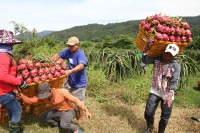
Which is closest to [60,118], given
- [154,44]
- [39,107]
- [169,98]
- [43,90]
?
[43,90]

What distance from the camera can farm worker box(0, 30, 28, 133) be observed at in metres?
3.74

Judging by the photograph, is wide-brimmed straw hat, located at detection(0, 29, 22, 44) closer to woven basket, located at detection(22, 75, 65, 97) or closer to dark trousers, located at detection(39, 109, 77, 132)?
woven basket, located at detection(22, 75, 65, 97)

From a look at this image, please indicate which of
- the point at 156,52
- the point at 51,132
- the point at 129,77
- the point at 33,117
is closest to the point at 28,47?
the point at 129,77

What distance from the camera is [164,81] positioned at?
4.47m

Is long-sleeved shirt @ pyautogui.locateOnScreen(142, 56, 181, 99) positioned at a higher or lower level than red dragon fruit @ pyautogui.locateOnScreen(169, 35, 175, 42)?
lower

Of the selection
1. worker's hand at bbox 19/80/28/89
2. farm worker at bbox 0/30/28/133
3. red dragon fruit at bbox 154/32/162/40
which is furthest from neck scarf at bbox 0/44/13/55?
red dragon fruit at bbox 154/32/162/40

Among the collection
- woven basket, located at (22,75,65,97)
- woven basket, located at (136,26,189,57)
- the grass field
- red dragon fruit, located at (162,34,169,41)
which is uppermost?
red dragon fruit, located at (162,34,169,41)

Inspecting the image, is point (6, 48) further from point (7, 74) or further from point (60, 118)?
point (60, 118)

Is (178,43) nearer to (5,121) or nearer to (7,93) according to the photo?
(7,93)

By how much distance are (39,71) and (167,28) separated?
7.69ft

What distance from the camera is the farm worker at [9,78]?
3.74 meters

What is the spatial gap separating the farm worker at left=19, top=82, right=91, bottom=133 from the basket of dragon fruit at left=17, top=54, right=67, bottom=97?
20cm

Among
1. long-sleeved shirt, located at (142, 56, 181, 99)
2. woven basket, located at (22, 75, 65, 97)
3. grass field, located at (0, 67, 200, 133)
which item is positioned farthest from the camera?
grass field, located at (0, 67, 200, 133)

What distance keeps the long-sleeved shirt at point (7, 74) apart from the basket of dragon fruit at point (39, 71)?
33 cm
